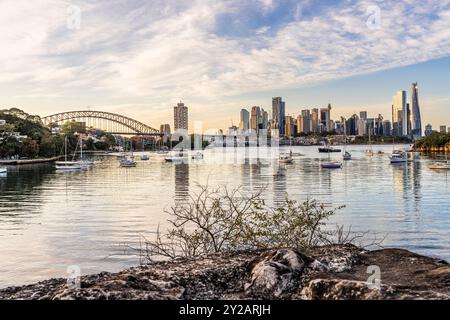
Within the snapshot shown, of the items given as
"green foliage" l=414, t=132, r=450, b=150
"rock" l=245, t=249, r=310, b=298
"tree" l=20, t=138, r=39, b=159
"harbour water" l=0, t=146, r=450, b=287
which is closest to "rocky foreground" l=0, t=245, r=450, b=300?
"rock" l=245, t=249, r=310, b=298

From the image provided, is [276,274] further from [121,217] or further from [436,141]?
[436,141]

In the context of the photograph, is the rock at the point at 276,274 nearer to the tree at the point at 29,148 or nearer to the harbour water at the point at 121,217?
the harbour water at the point at 121,217

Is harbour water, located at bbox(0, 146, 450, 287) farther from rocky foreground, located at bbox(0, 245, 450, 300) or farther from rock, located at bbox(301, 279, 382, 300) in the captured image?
rock, located at bbox(301, 279, 382, 300)

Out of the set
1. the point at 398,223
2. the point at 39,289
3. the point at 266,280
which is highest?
the point at 266,280

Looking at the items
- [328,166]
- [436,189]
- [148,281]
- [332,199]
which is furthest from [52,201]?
[328,166]

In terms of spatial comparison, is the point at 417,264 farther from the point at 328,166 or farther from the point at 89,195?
the point at 328,166

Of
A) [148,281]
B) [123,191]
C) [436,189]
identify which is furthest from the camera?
[123,191]

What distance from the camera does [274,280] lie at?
5.89 metres

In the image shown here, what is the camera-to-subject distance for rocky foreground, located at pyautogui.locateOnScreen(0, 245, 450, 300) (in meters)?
5.26

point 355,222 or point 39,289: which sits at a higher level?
point 39,289

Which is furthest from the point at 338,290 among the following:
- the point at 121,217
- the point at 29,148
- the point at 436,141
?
the point at 436,141

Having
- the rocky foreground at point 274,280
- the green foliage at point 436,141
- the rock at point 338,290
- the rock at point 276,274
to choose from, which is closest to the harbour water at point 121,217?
the rocky foreground at point 274,280
